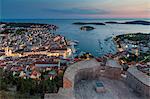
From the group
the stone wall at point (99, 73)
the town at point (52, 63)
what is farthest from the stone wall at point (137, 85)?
the stone wall at point (99, 73)

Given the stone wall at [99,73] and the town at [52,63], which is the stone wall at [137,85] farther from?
the stone wall at [99,73]

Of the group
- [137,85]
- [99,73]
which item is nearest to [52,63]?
[99,73]

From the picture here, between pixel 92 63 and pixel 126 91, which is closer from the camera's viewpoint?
pixel 126 91

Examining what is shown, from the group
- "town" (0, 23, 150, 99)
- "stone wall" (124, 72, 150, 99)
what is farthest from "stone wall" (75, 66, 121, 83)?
"stone wall" (124, 72, 150, 99)

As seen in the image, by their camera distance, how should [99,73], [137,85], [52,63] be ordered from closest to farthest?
[137,85] < [99,73] < [52,63]

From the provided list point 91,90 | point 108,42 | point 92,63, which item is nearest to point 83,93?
point 91,90

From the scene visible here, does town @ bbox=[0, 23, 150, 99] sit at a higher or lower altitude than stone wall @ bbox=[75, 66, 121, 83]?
lower

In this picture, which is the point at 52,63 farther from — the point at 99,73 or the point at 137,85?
the point at 137,85

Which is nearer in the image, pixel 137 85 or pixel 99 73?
pixel 137 85

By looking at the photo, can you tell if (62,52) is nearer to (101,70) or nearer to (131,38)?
(131,38)

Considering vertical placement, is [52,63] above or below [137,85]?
below

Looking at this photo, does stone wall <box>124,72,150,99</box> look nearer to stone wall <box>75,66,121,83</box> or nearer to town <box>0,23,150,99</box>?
town <box>0,23,150,99</box>
